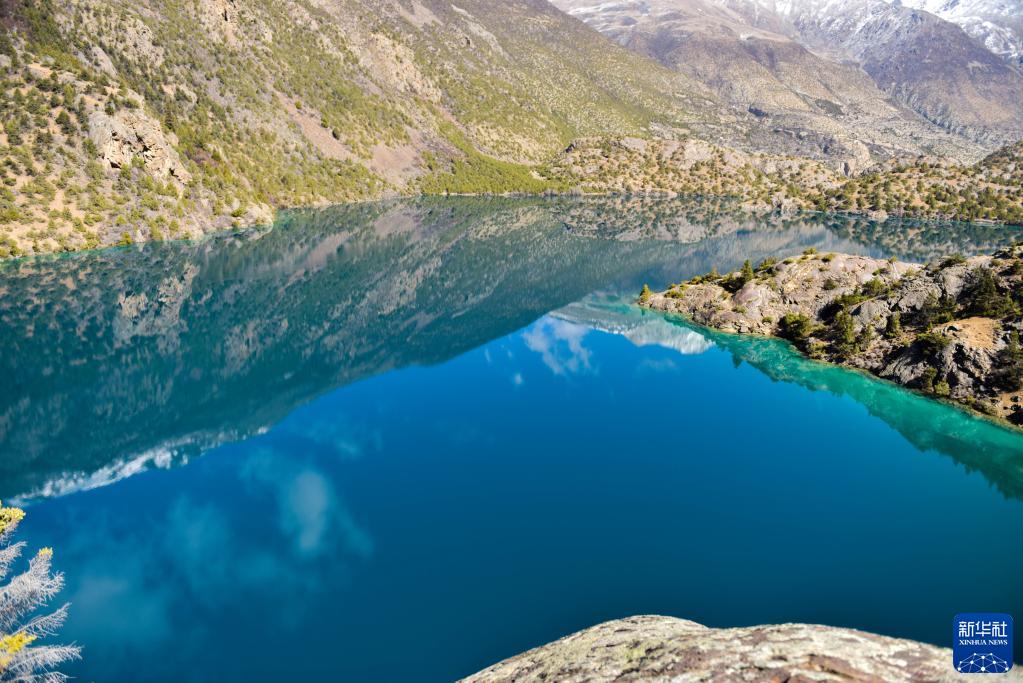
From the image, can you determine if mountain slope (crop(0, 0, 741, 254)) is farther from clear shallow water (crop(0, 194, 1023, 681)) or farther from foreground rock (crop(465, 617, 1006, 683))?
foreground rock (crop(465, 617, 1006, 683))

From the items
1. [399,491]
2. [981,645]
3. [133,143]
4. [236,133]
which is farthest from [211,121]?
[981,645]

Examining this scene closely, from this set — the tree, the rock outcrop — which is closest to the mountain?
the rock outcrop

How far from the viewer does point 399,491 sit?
24172mm

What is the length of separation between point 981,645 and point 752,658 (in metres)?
3.21

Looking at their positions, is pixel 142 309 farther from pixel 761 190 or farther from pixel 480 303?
pixel 761 190

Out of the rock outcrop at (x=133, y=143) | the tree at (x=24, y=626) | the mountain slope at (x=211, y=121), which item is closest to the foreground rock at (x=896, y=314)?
the tree at (x=24, y=626)

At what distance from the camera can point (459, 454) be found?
2738 centimetres

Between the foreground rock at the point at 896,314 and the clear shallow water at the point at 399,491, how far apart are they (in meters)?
2.07

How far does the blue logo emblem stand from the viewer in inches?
331

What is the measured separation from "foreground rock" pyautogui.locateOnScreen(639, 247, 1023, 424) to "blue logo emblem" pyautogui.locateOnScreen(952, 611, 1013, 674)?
27.9 meters

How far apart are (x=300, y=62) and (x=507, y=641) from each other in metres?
163

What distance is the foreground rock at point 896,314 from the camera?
32.8 m

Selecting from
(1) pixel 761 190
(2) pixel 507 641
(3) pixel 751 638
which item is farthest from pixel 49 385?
(1) pixel 761 190

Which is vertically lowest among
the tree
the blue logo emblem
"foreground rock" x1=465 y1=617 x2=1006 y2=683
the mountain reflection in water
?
the mountain reflection in water
